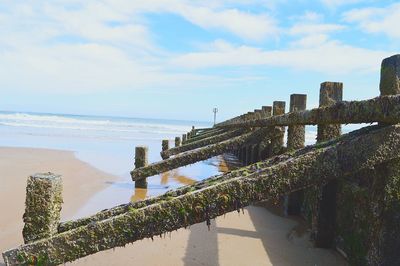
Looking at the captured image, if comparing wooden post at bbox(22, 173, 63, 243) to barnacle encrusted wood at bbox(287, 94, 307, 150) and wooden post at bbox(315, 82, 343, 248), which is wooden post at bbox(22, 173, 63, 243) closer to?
wooden post at bbox(315, 82, 343, 248)

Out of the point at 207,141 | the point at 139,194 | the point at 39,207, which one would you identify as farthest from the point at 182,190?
the point at 207,141

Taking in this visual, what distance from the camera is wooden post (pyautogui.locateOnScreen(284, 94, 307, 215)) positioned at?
5.36 m

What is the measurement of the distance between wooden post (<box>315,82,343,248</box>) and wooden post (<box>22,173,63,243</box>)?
255 centimetres

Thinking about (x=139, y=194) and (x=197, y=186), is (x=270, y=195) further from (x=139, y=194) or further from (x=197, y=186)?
(x=139, y=194)

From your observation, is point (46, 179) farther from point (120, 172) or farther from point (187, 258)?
point (120, 172)

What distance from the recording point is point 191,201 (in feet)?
8.07

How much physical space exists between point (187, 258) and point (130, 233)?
5.40 ft

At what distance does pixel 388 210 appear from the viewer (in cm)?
266

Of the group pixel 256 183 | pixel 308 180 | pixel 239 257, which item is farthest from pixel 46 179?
pixel 239 257

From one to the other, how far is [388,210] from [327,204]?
1.39 m

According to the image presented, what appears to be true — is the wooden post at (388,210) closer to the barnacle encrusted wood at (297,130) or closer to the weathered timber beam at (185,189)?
the weathered timber beam at (185,189)

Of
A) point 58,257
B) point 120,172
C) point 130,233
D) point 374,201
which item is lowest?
point 120,172

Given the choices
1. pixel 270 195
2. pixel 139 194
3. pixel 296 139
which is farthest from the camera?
pixel 139 194

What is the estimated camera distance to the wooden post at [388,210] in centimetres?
258
